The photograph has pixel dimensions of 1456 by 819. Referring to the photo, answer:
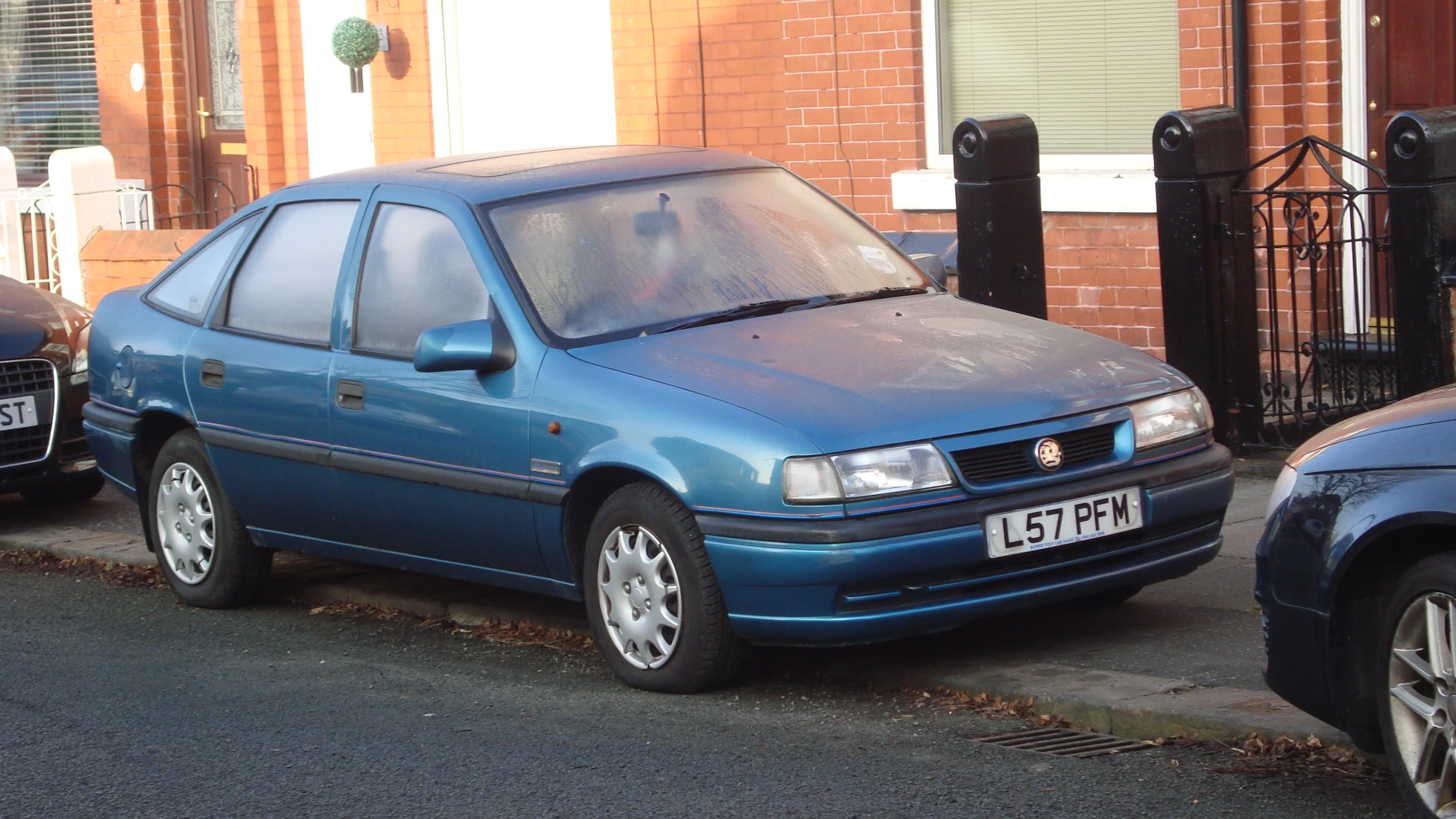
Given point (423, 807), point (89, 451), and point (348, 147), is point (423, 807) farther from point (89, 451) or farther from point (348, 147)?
point (348, 147)

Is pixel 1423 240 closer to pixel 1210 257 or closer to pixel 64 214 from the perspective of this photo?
pixel 1210 257

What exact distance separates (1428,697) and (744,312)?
8.73 feet

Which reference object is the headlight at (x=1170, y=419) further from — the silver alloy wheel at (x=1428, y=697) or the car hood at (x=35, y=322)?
the car hood at (x=35, y=322)

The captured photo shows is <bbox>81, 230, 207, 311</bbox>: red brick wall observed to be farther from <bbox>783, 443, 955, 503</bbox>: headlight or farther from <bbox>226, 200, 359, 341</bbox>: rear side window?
<bbox>783, 443, 955, 503</bbox>: headlight

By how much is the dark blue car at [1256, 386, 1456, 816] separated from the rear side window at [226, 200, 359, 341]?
11.6 feet

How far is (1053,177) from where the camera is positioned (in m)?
10.7

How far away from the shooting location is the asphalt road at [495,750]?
4508mm

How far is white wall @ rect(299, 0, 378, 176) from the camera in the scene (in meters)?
15.3

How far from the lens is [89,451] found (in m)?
9.12

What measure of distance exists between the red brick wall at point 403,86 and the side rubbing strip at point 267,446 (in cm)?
767

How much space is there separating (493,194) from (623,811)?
95.4 inches

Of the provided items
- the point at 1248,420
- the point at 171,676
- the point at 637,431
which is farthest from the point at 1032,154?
the point at 171,676

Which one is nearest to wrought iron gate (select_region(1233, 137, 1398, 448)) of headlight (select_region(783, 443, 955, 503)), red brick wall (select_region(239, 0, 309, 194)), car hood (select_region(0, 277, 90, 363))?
headlight (select_region(783, 443, 955, 503))

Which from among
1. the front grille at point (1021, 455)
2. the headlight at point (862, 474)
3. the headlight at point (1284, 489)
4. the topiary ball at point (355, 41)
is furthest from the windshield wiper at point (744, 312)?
the topiary ball at point (355, 41)
